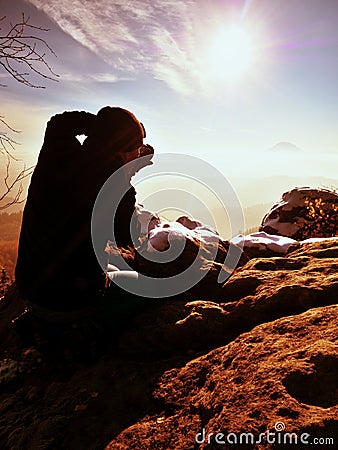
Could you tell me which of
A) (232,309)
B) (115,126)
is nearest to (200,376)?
(232,309)

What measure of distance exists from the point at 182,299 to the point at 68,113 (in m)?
2.57

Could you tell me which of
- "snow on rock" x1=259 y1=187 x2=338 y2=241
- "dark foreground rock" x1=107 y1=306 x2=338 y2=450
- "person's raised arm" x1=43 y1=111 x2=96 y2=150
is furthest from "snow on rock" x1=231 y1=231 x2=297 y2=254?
"snow on rock" x1=259 y1=187 x2=338 y2=241

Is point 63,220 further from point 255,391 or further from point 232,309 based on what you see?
point 255,391

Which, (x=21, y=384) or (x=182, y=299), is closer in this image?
(x=21, y=384)

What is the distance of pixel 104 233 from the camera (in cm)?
365

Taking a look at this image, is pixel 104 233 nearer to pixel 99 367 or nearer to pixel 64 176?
pixel 64 176

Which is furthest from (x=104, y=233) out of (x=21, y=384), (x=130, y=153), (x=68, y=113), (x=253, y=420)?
(x=253, y=420)

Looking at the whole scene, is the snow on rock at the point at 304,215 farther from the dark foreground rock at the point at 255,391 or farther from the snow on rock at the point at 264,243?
the dark foreground rock at the point at 255,391

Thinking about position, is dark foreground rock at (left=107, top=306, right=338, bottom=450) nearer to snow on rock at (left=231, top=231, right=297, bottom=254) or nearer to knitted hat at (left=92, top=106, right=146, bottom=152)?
knitted hat at (left=92, top=106, right=146, bottom=152)

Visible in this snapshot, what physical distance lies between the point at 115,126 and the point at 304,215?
33.6ft

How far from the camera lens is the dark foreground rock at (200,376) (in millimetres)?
2287
